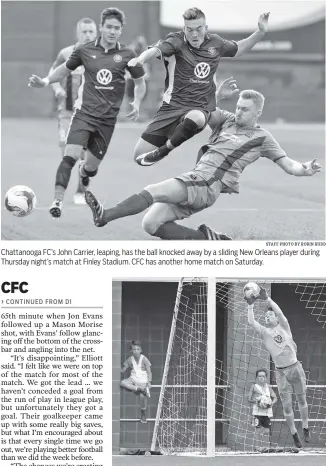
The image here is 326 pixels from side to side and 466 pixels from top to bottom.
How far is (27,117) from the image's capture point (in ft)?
35.4

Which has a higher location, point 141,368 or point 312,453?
point 141,368

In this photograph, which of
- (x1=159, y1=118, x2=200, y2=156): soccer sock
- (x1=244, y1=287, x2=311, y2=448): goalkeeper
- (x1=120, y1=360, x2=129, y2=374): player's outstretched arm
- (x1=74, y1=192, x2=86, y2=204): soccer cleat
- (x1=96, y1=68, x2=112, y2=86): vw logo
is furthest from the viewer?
(x1=120, y1=360, x2=129, y2=374): player's outstretched arm

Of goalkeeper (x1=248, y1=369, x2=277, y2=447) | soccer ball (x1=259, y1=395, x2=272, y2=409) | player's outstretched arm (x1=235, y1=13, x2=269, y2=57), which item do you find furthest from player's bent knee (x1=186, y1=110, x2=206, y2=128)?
soccer ball (x1=259, y1=395, x2=272, y2=409)

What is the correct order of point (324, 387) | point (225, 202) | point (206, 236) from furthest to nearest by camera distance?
point (324, 387)
point (225, 202)
point (206, 236)

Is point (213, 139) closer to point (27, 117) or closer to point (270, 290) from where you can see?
point (270, 290)

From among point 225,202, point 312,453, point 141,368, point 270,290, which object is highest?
point 225,202

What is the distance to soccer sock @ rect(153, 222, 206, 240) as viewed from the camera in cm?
827

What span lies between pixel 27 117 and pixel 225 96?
10.4ft

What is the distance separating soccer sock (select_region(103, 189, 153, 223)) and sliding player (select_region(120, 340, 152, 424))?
2104mm

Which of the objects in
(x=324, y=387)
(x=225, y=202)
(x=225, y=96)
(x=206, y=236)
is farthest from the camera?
(x=324, y=387)

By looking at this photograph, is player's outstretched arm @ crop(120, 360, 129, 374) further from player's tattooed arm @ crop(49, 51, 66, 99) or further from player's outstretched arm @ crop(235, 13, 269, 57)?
player's outstretched arm @ crop(235, 13, 269, 57)

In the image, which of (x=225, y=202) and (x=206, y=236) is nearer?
(x=206, y=236)

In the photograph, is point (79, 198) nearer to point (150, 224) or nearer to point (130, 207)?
point (150, 224)

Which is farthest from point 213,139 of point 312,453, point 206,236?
point 312,453
